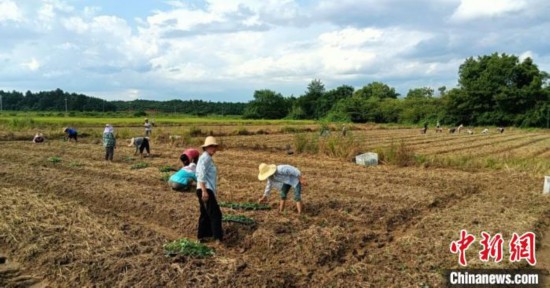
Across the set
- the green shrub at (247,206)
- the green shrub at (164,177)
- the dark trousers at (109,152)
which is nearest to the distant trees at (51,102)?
the dark trousers at (109,152)

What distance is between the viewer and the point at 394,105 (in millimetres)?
65312

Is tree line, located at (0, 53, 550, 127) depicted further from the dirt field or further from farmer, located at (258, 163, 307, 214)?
farmer, located at (258, 163, 307, 214)

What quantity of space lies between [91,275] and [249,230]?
2222 mm

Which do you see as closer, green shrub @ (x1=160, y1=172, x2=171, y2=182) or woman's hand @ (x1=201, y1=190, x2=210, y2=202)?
woman's hand @ (x1=201, y1=190, x2=210, y2=202)

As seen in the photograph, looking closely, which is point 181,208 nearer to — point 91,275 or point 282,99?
point 91,275

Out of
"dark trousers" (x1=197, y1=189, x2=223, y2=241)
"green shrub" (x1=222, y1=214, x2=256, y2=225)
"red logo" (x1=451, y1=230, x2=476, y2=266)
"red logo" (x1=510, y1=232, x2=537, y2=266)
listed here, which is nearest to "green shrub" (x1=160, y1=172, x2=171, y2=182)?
"green shrub" (x1=222, y1=214, x2=256, y2=225)

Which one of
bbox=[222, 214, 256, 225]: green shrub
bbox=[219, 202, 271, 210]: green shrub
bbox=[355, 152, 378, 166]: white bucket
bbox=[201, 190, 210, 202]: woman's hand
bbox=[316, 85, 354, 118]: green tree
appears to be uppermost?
bbox=[316, 85, 354, 118]: green tree

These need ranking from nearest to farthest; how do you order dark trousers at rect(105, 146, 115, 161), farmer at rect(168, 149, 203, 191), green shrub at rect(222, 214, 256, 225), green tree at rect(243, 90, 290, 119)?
green shrub at rect(222, 214, 256, 225), farmer at rect(168, 149, 203, 191), dark trousers at rect(105, 146, 115, 161), green tree at rect(243, 90, 290, 119)

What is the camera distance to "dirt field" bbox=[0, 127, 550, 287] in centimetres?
466

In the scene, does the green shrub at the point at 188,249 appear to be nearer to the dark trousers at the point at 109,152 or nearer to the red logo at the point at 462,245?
the red logo at the point at 462,245

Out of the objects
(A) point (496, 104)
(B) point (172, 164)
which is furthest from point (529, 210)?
(A) point (496, 104)

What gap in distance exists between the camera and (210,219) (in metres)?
5.65

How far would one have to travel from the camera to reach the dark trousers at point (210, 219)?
218 inches

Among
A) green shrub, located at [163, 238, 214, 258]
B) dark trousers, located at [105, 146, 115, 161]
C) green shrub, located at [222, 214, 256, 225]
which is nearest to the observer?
green shrub, located at [163, 238, 214, 258]
